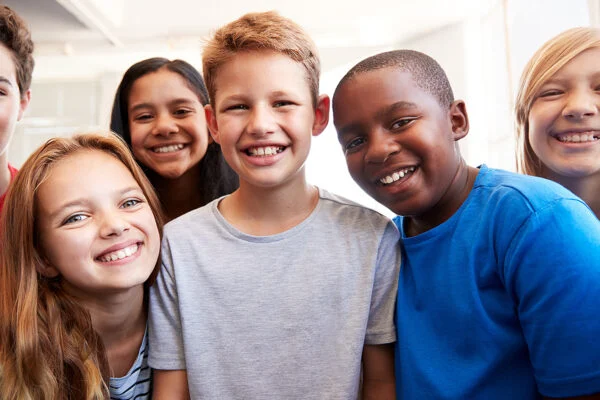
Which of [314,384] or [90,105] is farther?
[90,105]

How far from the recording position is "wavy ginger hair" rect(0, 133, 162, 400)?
1.13 metres

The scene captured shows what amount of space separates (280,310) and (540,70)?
2.83 feet

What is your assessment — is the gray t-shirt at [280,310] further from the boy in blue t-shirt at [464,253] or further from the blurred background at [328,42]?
the blurred background at [328,42]

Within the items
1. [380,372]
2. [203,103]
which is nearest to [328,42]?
[203,103]

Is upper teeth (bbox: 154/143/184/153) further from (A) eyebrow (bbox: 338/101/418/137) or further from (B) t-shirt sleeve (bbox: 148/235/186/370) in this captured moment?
(A) eyebrow (bbox: 338/101/418/137)

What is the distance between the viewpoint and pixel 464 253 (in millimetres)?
1013

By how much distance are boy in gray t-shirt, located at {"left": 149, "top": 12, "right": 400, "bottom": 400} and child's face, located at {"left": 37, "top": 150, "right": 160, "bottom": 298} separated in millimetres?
79

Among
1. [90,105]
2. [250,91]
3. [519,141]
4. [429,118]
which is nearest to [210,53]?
[250,91]

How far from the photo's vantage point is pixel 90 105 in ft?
17.6

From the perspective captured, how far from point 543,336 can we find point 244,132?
2.26ft

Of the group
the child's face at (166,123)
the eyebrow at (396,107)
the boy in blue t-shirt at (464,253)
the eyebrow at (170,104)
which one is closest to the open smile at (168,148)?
the child's face at (166,123)

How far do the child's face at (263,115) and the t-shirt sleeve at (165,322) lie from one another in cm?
28

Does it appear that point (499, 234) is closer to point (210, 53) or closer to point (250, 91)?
point (250, 91)

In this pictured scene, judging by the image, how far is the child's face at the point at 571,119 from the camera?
1.26 metres
